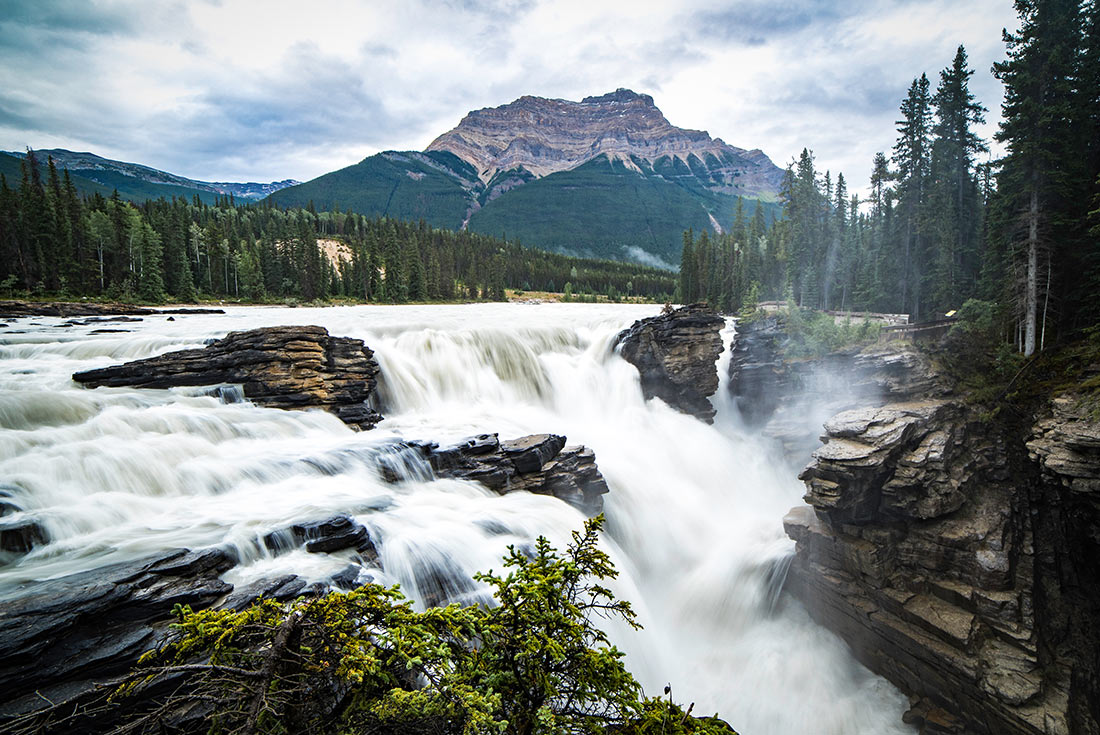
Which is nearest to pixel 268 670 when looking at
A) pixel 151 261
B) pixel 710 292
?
pixel 151 261

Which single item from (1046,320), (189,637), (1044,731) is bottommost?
(1044,731)

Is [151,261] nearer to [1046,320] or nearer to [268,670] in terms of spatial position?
[268,670]

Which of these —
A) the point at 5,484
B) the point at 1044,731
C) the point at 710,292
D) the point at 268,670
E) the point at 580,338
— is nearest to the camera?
the point at 268,670

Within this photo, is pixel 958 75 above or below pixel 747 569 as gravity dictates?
above

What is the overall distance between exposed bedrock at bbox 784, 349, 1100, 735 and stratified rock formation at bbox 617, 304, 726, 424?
11.3m

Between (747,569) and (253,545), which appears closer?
(253,545)

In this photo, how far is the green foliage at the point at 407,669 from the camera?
2.68 m

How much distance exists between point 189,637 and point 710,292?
8352cm

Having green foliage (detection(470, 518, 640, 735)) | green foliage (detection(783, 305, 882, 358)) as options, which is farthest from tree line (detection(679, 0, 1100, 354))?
green foliage (detection(470, 518, 640, 735))

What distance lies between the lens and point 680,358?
87.7 feet

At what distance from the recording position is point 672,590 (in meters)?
14.0

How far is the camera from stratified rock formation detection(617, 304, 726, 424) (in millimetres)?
26594

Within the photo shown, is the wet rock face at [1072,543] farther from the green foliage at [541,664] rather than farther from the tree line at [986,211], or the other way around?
the green foliage at [541,664]

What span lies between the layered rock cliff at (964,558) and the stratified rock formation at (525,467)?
6.93 meters
